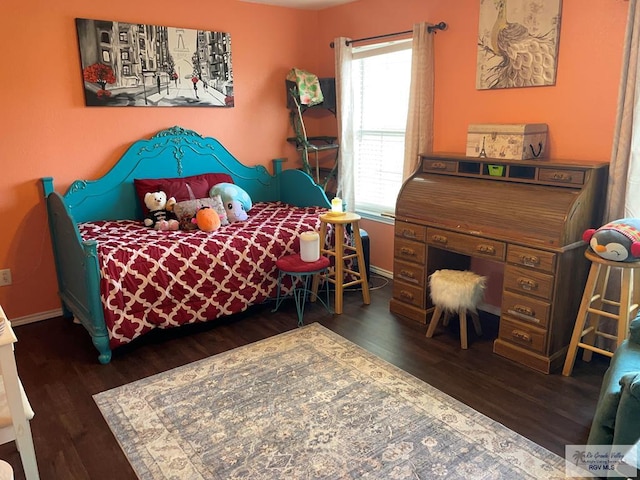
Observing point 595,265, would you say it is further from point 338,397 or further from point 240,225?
point 240,225

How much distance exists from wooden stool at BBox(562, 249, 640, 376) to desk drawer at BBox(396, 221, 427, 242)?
0.96 meters

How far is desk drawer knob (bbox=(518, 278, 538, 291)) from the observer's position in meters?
2.59

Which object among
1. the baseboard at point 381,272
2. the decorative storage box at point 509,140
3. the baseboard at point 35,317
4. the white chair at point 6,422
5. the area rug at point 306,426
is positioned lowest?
the area rug at point 306,426

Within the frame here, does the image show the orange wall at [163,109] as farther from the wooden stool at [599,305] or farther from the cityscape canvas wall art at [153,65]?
the wooden stool at [599,305]

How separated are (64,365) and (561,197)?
113 inches

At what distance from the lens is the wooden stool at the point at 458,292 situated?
2.83m

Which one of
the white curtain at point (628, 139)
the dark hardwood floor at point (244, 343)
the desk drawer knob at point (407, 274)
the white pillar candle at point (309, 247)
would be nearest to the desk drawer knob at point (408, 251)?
the desk drawer knob at point (407, 274)

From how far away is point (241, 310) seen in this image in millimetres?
3326

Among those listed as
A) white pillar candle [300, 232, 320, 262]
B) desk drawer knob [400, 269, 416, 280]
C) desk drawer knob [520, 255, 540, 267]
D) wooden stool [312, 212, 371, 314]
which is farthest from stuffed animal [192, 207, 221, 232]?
desk drawer knob [520, 255, 540, 267]

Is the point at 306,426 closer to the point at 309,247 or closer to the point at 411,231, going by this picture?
the point at 309,247

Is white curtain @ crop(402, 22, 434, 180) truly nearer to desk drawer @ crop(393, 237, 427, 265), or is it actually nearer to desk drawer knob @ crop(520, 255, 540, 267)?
desk drawer @ crop(393, 237, 427, 265)

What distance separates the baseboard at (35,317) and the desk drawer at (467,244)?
2.65 metres

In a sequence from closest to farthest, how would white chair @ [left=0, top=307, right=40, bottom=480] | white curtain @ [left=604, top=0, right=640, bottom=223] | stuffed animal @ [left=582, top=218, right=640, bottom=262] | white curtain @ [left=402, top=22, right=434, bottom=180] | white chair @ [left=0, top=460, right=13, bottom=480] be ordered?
white chair @ [left=0, top=460, right=13, bottom=480] < white chair @ [left=0, top=307, right=40, bottom=480] < stuffed animal @ [left=582, top=218, right=640, bottom=262] < white curtain @ [left=604, top=0, right=640, bottom=223] < white curtain @ [left=402, top=22, right=434, bottom=180]

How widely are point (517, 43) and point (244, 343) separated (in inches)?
96.9
